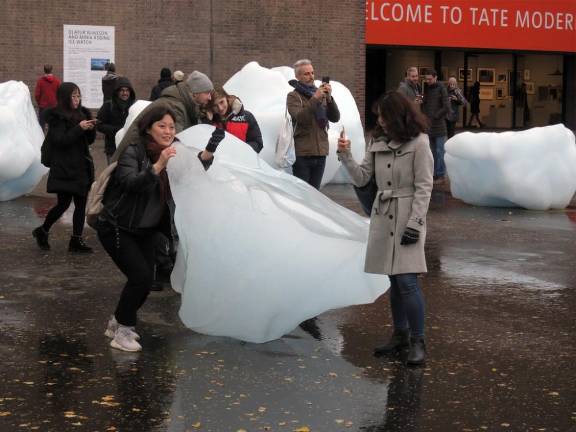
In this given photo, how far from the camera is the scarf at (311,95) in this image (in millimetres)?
10125

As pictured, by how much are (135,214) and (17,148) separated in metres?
7.61

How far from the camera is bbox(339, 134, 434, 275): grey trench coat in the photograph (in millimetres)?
6145

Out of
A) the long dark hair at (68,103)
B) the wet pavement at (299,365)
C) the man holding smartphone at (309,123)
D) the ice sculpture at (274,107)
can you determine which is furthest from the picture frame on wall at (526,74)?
the long dark hair at (68,103)

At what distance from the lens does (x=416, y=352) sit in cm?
618

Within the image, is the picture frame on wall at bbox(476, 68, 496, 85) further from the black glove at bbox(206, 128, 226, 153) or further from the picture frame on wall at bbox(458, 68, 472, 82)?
the black glove at bbox(206, 128, 226, 153)

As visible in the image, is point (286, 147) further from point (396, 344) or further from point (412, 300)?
point (412, 300)

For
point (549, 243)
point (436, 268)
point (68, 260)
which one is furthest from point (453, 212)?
point (68, 260)

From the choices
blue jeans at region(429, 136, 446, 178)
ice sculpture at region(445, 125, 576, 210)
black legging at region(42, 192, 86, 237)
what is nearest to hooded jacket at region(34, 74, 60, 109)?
blue jeans at region(429, 136, 446, 178)

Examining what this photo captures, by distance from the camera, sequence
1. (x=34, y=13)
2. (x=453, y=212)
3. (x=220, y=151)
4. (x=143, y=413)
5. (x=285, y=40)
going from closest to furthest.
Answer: (x=143, y=413)
(x=220, y=151)
(x=453, y=212)
(x=34, y=13)
(x=285, y=40)

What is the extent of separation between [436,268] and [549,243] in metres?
1.98

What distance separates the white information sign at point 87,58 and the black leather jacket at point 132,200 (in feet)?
59.2

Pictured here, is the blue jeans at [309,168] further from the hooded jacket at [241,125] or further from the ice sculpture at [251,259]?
the ice sculpture at [251,259]

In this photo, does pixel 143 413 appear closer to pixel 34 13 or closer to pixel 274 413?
pixel 274 413

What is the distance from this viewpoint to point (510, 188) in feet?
43.6
